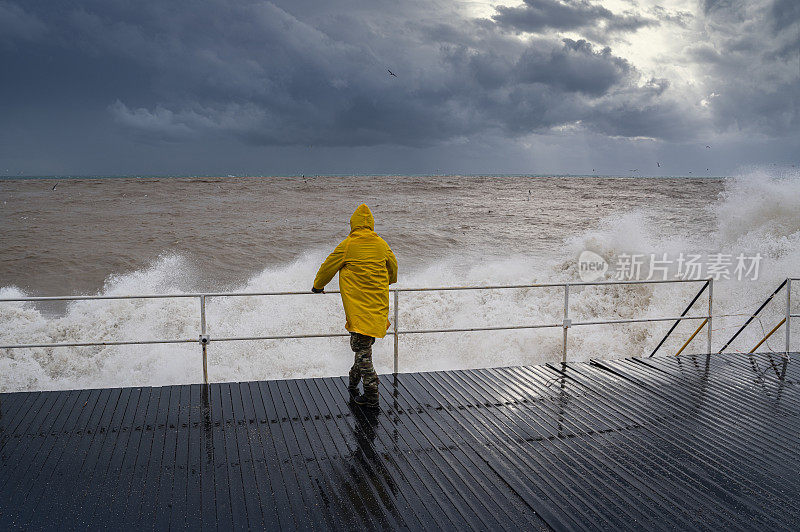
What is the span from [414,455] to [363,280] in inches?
55.4

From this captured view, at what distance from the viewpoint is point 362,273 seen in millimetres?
4422

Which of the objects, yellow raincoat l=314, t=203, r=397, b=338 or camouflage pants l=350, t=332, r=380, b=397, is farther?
camouflage pants l=350, t=332, r=380, b=397

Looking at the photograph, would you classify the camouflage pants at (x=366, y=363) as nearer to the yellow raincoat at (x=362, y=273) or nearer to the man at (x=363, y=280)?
the man at (x=363, y=280)

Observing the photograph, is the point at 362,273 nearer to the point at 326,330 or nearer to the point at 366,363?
the point at 366,363

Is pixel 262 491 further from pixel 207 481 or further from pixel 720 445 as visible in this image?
pixel 720 445

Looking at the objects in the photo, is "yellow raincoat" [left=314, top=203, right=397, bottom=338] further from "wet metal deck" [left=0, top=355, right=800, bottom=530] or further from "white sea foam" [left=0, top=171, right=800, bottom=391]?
"white sea foam" [left=0, top=171, right=800, bottom=391]

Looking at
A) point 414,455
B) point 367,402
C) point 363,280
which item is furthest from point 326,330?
point 414,455

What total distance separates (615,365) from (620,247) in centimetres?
1394

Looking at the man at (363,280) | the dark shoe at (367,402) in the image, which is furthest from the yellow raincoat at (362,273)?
the dark shoe at (367,402)

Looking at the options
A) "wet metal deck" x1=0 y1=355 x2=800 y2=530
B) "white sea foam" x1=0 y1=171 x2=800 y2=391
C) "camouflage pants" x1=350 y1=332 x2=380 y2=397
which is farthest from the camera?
"white sea foam" x1=0 y1=171 x2=800 y2=391

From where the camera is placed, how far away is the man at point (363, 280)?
4.44 m

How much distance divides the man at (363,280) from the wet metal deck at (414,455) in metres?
0.61

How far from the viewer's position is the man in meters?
4.44

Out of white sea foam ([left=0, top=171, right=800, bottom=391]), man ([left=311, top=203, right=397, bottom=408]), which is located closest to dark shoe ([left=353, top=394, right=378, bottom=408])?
man ([left=311, top=203, right=397, bottom=408])
